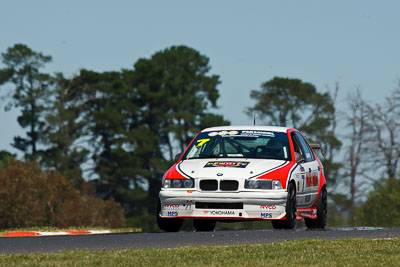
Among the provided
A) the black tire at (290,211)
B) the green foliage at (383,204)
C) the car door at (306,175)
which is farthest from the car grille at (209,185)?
the green foliage at (383,204)

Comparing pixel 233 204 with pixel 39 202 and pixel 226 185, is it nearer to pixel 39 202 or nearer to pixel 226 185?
pixel 226 185

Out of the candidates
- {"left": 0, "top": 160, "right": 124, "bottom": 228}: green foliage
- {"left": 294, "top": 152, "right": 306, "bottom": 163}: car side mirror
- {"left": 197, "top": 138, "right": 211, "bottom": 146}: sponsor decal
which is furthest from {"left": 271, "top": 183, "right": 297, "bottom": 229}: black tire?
{"left": 0, "top": 160, "right": 124, "bottom": 228}: green foliage

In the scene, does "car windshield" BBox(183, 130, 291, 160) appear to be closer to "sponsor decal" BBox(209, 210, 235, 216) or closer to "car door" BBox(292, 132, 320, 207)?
"car door" BBox(292, 132, 320, 207)

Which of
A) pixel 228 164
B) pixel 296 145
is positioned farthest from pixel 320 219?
pixel 228 164

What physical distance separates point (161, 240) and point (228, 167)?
78.3 inches

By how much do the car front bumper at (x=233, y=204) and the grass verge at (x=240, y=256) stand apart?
221 centimetres

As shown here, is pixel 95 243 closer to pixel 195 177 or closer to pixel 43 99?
pixel 195 177

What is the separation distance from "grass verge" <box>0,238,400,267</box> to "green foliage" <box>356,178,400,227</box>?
46.9 m

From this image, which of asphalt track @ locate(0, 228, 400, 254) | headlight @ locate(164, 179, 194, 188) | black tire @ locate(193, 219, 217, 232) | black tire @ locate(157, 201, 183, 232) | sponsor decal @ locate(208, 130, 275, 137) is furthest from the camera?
black tire @ locate(193, 219, 217, 232)

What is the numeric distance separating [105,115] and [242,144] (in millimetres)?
60877

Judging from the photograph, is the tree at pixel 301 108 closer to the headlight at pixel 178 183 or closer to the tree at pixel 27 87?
the tree at pixel 27 87

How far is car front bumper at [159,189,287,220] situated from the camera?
13.9 meters

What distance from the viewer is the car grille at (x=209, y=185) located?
45.8 ft

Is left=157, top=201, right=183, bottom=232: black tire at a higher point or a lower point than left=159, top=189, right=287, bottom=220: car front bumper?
lower
